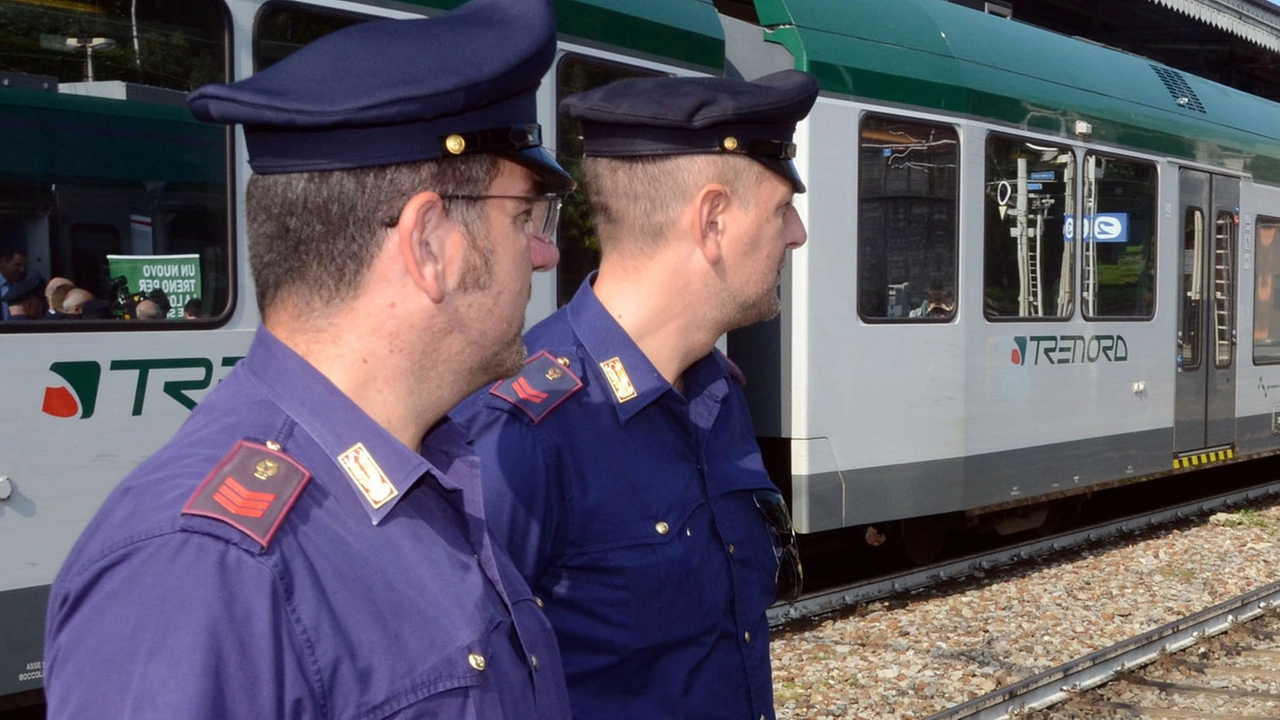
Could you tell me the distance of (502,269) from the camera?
151 cm

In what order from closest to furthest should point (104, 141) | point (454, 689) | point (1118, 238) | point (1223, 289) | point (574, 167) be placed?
1. point (454, 689)
2. point (104, 141)
3. point (574, 167)
4. point (1118, 238)
5. point (1223, 289)

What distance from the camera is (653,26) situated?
5766 millimetres

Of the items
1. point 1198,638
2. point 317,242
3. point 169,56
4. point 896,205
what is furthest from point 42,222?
point 1198,638

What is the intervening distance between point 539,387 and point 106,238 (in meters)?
2.40

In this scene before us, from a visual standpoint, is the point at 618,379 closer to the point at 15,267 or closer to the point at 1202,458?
the point at 15,267

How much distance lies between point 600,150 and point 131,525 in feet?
4.25

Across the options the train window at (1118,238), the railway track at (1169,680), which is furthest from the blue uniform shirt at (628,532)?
the train window at (1118,238)

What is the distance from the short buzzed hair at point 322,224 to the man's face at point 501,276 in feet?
0.37

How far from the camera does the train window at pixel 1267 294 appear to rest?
10.6 metres

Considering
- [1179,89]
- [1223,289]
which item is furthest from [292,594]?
[1223,289]

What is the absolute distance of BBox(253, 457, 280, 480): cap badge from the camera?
119 cm

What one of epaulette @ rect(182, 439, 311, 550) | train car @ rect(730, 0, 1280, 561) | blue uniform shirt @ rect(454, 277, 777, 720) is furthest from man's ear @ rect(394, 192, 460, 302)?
train car @ rect(730, 0, 1280, 561)

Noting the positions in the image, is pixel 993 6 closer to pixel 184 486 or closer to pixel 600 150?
pixel 600 150

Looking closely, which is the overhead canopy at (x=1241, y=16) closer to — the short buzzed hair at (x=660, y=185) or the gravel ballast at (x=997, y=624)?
the gravel ballast at (x=997, y=624)
